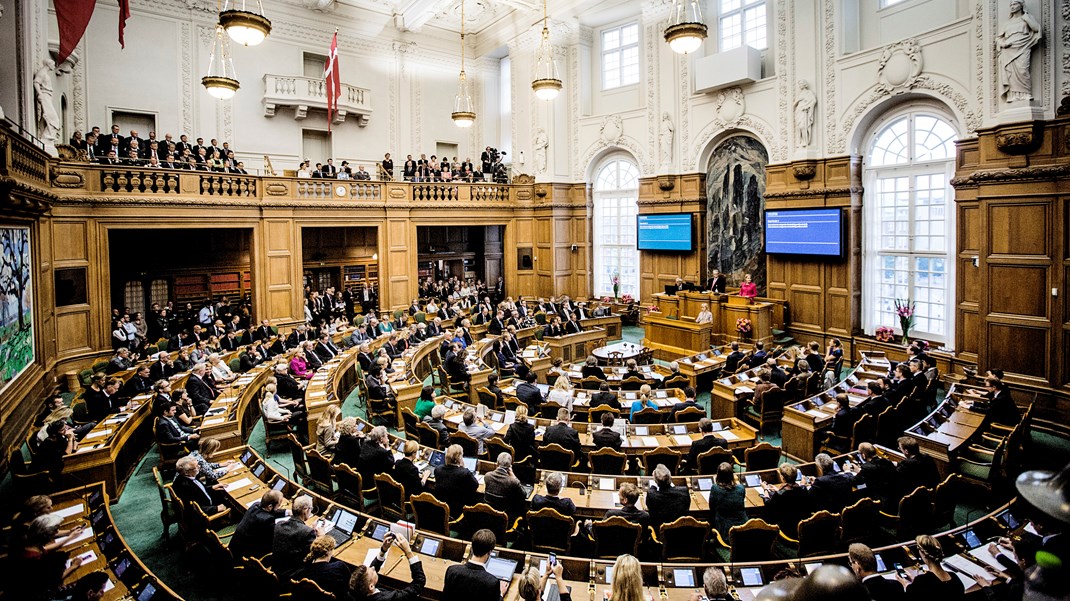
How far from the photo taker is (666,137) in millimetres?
18766

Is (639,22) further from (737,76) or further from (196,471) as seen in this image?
(196,471)

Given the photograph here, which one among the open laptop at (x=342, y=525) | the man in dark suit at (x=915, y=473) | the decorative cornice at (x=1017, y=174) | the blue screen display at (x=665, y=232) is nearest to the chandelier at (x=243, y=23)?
the open laptop at (x=342, y=525)

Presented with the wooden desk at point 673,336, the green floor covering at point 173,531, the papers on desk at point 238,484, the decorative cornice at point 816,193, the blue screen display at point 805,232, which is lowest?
the green floor covering at point 173,531

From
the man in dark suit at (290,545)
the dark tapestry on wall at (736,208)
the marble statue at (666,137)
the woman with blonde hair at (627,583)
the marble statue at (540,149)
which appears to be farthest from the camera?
the marble statue at (540,149)

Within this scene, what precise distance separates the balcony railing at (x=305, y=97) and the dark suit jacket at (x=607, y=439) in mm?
17061

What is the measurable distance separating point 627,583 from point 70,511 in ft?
18.0

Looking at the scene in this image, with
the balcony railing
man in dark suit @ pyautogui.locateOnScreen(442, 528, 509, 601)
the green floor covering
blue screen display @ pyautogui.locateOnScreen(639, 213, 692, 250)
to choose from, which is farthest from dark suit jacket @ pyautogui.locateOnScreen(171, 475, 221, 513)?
the balcony railing

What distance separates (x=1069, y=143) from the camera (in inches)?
378

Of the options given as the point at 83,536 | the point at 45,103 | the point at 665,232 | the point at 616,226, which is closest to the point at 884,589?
the point at 83,536

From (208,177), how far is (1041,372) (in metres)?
18.2

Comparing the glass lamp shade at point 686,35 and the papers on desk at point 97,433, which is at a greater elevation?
the glass lamp shade at point 686,35

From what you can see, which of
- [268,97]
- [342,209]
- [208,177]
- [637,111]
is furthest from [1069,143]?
[268,97]

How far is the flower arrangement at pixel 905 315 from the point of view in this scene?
13336 mm

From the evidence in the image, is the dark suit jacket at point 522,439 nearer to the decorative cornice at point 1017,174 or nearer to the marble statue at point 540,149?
the decorative cornice at point 1017,174
